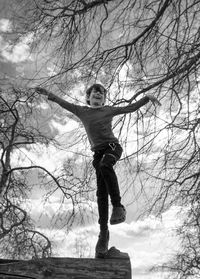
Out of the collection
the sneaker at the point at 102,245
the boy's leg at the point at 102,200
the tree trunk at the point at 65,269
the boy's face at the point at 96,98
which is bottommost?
the tree trunk at the point at 65,269

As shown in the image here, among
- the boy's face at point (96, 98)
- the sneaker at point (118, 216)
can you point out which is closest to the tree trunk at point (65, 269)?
the sneaker at point (118, 216)

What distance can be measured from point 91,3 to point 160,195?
258cm

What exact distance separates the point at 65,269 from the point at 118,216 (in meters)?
0.71

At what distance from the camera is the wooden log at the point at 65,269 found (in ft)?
6.22

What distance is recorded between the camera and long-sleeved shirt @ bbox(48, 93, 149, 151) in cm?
289

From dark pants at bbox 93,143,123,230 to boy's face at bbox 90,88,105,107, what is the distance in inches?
18.2

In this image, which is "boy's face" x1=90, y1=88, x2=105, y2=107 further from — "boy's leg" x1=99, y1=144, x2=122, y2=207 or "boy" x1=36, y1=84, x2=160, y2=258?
"boy's leg" x1=99, y1=144, x2=122, y2=207

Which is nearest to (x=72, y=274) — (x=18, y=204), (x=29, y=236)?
(x=18, y=204)

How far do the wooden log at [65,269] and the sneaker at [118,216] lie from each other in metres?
0.50

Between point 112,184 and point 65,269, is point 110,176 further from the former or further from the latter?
point 65,269

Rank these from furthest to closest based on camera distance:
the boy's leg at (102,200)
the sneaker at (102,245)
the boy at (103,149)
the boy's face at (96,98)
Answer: the boy's face at (96,98) → the boy's leg at (102,200) → the boy at (103,149) → the sneaker at (102,245)

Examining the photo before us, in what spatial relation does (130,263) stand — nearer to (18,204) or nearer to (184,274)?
(18,204)

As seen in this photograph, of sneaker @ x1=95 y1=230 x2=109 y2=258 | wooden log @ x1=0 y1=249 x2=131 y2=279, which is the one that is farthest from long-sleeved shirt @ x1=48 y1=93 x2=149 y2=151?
wooden log @ x1=0 y1=249 x2=131 y2=279

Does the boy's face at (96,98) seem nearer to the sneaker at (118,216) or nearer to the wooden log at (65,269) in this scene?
the sneaker at (118,216)
